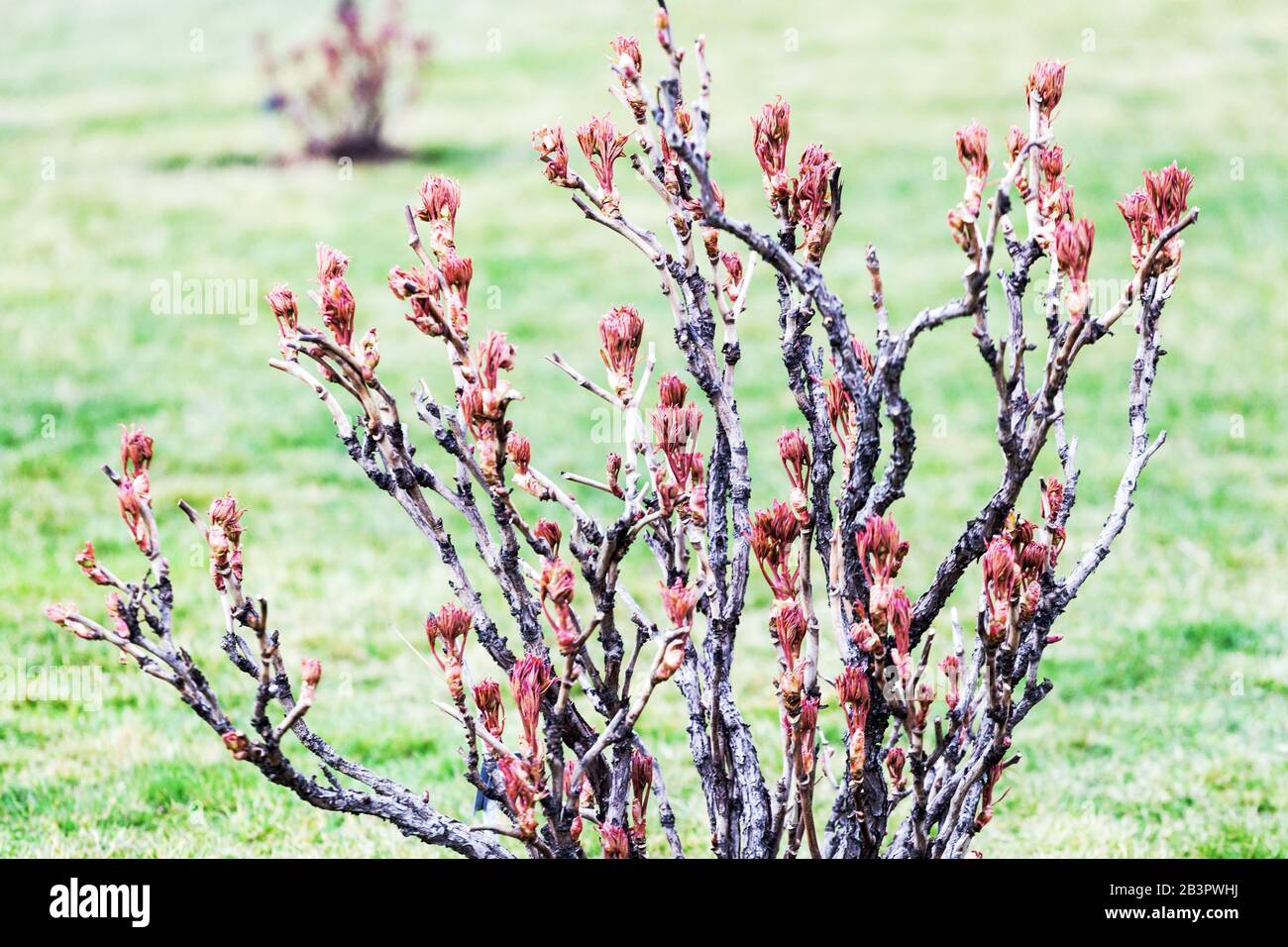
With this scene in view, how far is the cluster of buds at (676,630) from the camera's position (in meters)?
2.56

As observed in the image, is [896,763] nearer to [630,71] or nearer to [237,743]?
[237,743]

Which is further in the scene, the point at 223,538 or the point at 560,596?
the point at 223,538

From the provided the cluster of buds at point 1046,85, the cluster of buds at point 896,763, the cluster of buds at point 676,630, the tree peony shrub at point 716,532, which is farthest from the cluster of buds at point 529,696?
the cluster of buds at point 1046,85

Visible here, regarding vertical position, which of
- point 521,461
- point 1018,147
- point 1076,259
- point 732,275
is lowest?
point 521,461

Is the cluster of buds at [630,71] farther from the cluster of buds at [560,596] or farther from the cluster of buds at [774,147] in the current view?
the cluster of buds at [560,596]

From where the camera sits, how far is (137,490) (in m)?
2.71

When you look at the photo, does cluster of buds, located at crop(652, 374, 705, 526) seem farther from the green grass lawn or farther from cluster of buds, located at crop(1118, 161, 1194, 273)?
cluster of buds, located at crop(1118, 161, 1194, 273)

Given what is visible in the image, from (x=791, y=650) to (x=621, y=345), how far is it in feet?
2.19

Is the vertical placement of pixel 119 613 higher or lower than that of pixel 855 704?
higher

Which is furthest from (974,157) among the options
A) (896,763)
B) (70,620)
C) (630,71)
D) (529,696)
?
(70,620)

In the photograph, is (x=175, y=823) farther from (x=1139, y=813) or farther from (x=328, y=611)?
(x=1139, y=813)

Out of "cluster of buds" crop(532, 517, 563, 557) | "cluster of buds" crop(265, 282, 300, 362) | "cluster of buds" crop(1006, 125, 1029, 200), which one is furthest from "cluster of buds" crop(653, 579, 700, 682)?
"cluster of buds" crop(1006, 125, 1029, 200)
